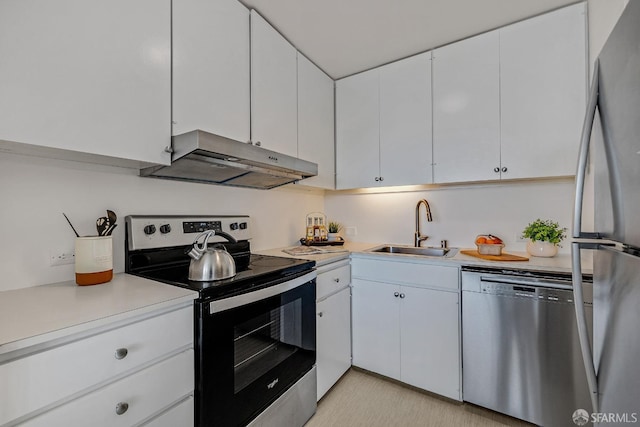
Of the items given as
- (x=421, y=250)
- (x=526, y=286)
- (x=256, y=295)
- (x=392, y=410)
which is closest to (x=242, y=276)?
(x=256, y=295)

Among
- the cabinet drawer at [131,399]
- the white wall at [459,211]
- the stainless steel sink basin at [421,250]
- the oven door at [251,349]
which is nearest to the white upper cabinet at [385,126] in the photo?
the white wall at [459,211]

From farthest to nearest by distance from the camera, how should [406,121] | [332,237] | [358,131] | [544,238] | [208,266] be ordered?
[332,237]
[358,131]
[406,121]
[544,238]
[208,266]

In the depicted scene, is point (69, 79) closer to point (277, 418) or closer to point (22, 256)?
point (22, 256)

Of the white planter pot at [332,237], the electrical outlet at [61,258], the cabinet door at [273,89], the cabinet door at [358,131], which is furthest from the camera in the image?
the white planter pot at [332,237]

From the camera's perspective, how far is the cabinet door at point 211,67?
1.33 m

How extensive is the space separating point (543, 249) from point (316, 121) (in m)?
1.89

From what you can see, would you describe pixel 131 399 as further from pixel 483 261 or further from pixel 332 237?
pixel 332 237

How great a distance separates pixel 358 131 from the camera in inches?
97.4

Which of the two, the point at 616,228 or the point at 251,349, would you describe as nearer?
the point at 616,228

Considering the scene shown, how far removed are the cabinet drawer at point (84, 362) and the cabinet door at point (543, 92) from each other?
216cm

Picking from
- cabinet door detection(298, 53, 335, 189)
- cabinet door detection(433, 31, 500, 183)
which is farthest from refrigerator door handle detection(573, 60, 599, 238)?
cabinet door detection(298, 53, 335, 189)

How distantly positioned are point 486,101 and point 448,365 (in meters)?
1.82

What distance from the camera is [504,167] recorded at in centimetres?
187

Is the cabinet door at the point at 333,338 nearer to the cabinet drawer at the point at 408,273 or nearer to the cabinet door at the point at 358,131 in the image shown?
the cabinet drawer at the point at 408,273
